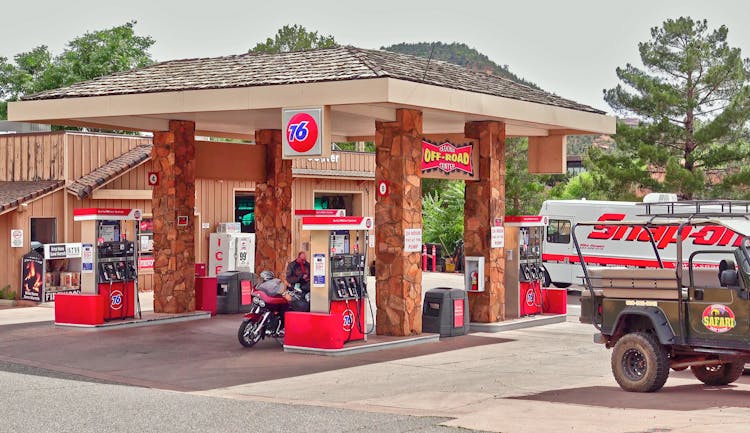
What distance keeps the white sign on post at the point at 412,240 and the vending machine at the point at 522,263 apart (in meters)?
3.89

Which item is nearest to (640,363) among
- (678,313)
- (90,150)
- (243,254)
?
(678,313)

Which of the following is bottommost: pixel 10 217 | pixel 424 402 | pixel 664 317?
pixel 424 402

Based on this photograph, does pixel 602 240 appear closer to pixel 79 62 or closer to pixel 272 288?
pixel 272 288

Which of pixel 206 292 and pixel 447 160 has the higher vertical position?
pixel 447 160

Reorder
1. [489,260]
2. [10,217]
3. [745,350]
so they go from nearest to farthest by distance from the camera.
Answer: [745,350], [489,260], [10,217]

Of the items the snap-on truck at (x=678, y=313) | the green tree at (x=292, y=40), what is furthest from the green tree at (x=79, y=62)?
the snap-on truck at (x=678, y=313)

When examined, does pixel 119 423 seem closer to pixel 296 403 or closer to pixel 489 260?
pixel 296 403

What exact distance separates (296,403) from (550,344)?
8306 millimetres

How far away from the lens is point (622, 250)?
107 feet

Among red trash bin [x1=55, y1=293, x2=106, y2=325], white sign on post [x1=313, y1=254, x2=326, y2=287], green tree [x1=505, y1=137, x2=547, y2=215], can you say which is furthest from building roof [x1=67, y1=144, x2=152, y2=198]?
green tree [x1=505, y1=137, x2=547, y2=215]

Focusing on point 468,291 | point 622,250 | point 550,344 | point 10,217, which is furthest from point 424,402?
point 622,250

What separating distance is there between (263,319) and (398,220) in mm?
3068

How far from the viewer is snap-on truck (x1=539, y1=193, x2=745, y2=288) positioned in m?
30.1

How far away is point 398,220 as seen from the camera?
20.1 m
